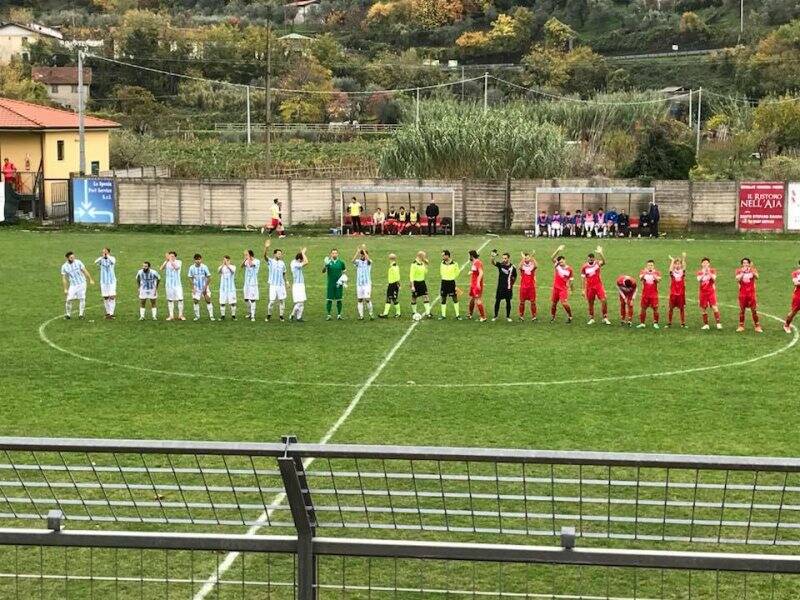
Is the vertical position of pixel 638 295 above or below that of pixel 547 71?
below

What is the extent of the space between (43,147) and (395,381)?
39.5 m

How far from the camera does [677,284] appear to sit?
28953mm

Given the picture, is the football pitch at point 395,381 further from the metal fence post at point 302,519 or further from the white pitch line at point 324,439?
the metal fence post at point 302,519

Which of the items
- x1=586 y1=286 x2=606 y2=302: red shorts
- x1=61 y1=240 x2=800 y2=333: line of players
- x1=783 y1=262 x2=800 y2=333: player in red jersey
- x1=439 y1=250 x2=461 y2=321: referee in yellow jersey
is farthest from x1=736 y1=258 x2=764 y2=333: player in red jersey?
x1=439 y1=250 x2=461 y2=321: referee in yellow jersey

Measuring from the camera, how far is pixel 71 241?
159ft

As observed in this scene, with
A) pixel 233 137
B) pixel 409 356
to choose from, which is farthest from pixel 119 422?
pixel 233 137

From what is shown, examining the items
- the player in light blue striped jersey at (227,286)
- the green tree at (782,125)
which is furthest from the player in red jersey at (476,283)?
the green tree at (782,125)

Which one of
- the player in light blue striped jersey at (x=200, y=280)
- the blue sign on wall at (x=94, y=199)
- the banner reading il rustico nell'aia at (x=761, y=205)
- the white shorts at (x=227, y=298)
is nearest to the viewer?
the player in light blue striped jersey at (x=200, y=280)

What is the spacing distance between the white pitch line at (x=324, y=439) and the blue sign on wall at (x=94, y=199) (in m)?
24.3

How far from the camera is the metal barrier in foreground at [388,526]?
6.96m

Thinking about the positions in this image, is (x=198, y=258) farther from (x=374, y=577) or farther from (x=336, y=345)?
(x=374, y=577)

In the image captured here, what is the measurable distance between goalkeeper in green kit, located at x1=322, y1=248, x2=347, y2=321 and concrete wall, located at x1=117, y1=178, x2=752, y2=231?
72.8 feet

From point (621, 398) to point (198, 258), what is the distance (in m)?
12.2

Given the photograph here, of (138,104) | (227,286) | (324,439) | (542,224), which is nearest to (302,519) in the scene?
(324,439)
